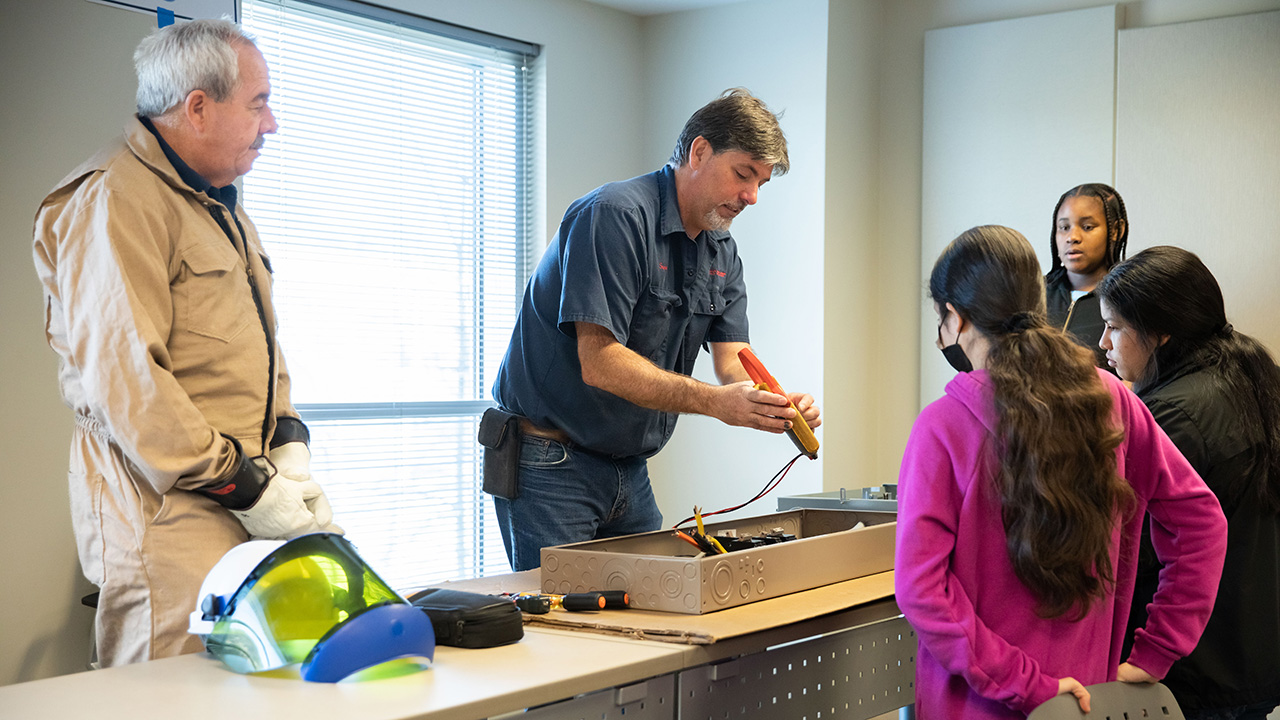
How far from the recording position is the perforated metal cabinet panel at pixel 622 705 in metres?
1.30

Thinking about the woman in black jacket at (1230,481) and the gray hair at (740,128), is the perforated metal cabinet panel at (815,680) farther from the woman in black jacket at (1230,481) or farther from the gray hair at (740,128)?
the gray hair at (740,128)

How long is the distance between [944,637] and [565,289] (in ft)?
3.40

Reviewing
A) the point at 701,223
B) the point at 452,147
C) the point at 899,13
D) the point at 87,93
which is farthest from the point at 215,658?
the point at 899,13

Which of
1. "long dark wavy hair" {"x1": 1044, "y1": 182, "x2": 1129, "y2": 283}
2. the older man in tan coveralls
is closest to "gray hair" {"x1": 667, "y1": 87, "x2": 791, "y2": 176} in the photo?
the older man in tan coveralls

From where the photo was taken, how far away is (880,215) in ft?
14.7

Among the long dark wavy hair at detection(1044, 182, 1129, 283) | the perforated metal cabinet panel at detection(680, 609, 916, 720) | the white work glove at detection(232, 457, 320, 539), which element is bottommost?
the perforated metal cabinet panel at detection(680, 609, 916, 720)

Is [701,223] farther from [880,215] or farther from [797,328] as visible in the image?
[880,215]

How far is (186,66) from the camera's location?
1738 millimetres

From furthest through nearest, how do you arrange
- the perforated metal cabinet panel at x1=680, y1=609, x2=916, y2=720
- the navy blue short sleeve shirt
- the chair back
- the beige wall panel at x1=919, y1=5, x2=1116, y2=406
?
the beige wall panel at x1=919, y1=5, x2=1116, y2=406 < the navy blue short sleeve shirt < the perforated metal cabinet panel at x1=680, y1=609, x2=916, y2=720 < the chair back

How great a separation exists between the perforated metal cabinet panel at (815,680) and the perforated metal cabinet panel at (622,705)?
0.02 m

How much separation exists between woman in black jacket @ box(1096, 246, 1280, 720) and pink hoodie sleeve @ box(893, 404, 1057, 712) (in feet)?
1.88

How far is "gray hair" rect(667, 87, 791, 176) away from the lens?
2234mm

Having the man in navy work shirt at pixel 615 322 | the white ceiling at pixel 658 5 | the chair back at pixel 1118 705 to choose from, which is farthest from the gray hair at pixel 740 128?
the white ceiling at pixel 658 5

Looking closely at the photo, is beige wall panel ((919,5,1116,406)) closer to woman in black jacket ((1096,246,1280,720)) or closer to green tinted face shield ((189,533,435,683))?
woman in black jacket ((1096,246,1280,720))
